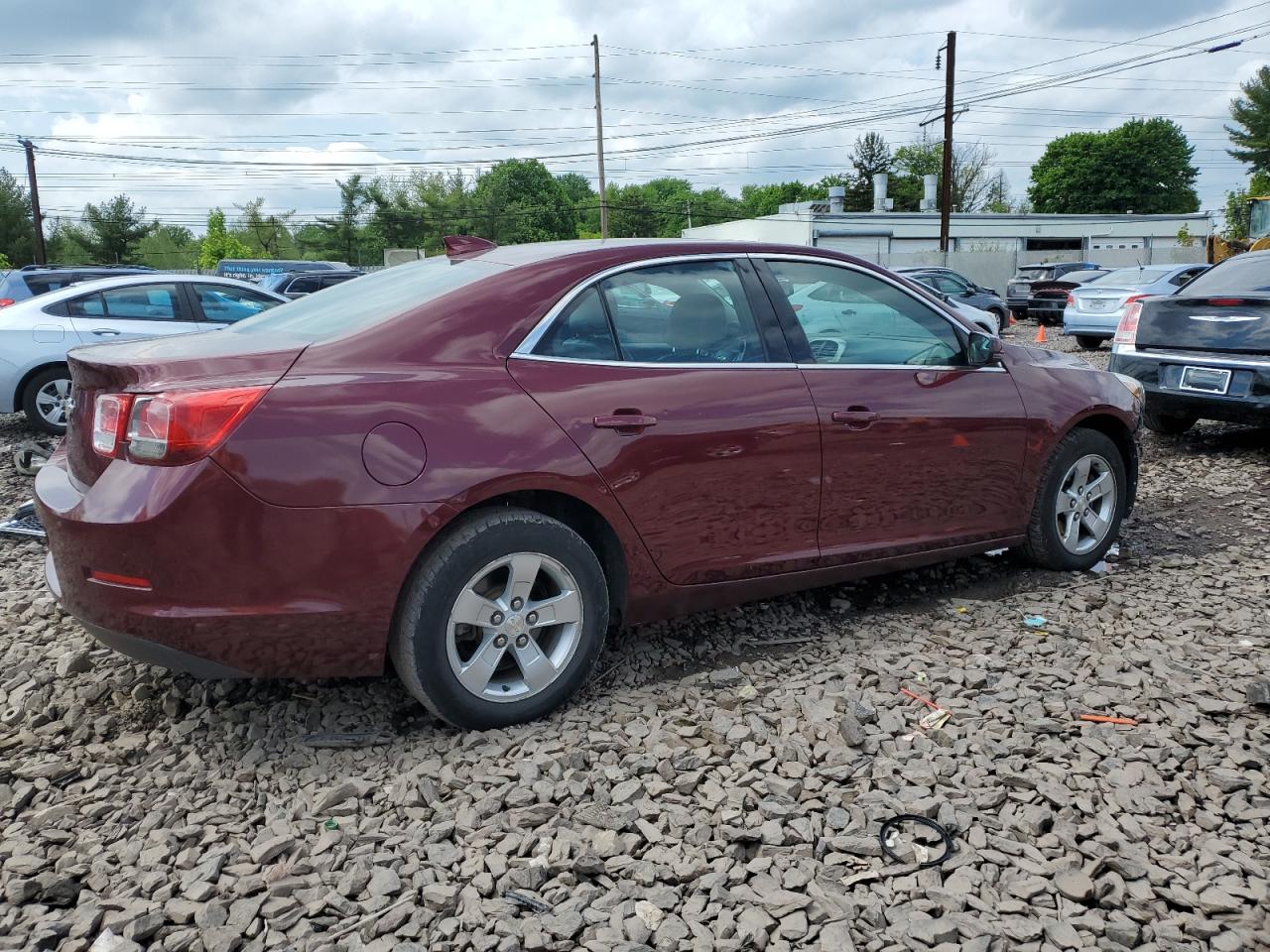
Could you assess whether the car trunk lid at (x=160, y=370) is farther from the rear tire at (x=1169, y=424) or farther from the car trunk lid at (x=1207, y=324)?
the rear tire at (x=1169, y=424)

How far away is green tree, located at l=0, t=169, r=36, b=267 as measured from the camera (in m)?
59.0

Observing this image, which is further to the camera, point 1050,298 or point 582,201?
point 582,201

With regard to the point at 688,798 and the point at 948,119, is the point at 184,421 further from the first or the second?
the point at 948,119

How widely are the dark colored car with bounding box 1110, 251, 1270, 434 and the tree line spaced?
63070mm

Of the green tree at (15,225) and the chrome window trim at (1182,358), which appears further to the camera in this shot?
the green tree at (15,225)

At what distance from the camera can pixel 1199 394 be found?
7207 mm

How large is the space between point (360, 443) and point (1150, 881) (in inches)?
93.5

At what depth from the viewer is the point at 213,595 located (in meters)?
2.84

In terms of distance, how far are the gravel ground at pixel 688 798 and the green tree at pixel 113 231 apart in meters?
69.4

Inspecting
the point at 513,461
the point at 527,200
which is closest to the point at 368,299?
the point at 513,461

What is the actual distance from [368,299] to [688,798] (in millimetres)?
2023

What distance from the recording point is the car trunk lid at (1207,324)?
6.87 meters

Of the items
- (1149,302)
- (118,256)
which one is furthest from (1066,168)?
(1149,302)

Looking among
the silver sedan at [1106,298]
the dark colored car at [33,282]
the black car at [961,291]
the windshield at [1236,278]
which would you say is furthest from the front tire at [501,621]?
the black car at [961,291]
